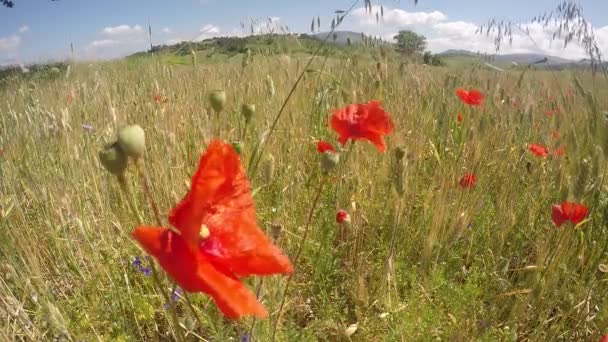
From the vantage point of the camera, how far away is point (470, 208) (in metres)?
1.71

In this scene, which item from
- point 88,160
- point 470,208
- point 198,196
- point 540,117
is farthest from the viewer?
point 540,117

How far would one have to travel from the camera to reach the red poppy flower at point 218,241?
0.57 meters

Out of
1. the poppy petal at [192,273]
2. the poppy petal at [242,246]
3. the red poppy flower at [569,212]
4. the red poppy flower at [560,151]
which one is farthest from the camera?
the red poppy flower at [560,151]

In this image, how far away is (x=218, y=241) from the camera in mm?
784

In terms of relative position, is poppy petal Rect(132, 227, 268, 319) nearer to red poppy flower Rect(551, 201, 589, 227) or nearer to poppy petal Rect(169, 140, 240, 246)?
poppy petal Rect(169, 140, 240, 246)

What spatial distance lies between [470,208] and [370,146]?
1.99 feet

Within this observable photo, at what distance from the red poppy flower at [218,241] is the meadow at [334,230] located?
262 mm

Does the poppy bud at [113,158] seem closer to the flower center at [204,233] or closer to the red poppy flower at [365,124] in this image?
the flower center at [204,233]

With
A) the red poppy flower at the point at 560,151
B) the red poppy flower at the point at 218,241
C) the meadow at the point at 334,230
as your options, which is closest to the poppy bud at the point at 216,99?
the meadow at the point at 334,230

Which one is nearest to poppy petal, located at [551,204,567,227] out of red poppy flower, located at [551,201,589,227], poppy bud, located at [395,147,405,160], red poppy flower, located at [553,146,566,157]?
red poppy flower, located at [551,201,589,227]

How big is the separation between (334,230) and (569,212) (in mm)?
763

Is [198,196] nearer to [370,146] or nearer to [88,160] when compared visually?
[88,160]

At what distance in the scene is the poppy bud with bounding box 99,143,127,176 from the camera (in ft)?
2.09

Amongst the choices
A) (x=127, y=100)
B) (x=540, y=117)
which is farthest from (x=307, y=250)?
(x=540, y=117)
